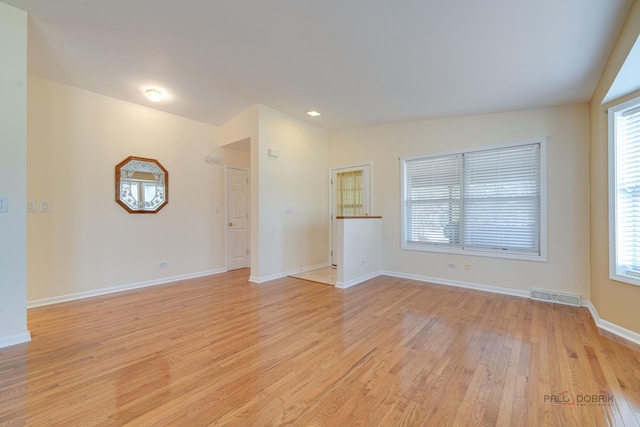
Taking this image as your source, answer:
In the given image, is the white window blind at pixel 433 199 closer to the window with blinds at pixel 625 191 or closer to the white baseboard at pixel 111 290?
the window with blinds at pixel 625 191

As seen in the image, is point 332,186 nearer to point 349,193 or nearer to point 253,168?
point 349,193

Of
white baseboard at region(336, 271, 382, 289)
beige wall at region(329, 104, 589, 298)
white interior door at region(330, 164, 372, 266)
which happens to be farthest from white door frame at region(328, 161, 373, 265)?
white baseboard at region(336, 271, 382, 289)

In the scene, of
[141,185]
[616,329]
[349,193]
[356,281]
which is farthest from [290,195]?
[616,329]

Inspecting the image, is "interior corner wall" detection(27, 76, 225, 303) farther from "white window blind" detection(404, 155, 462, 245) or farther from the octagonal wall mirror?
"white window blind" detection(404, 155, 462, 245)

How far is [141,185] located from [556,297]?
6178 millimetres

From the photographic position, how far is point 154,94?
399 cm

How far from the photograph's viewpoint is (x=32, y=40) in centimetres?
286

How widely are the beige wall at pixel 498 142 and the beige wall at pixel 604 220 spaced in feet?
0.61

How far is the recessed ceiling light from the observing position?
3950mm

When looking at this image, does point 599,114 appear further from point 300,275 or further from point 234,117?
point 234,117

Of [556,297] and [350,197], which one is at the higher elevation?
[350,197]

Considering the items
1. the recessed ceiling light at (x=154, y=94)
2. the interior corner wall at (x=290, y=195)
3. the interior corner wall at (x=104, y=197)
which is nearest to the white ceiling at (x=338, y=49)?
the recessed ceiling light at (x=154, y=94)

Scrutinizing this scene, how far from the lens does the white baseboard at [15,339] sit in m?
2.42

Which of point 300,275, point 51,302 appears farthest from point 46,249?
point 300,275
